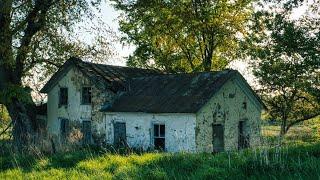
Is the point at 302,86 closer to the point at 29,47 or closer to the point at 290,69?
the point at 290,69

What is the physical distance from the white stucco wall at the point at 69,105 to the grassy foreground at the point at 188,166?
1302cm

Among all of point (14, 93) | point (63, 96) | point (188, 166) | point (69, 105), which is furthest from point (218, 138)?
point (188, 166)

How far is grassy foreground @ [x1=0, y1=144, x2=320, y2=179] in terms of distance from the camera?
913 centimetres

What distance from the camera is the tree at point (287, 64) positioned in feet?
93.1

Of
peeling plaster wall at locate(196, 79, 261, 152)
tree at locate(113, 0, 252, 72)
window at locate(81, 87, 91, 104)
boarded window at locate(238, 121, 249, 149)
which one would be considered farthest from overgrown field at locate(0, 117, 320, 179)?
tree at locate(113, 0, 252, 72)

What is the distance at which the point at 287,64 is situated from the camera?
3591cm

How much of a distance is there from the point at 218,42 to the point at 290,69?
785 centimetres

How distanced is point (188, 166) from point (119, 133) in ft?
51.8

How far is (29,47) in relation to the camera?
1048 inches

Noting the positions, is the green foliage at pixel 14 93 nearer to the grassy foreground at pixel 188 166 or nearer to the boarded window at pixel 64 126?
the boarded window at pixel 64 126

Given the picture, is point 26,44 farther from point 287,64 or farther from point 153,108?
point 287,64

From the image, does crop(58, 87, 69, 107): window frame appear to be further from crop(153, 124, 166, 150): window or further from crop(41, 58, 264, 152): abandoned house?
crop(153, 124, 166, 150): window

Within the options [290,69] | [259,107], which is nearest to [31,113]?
[259,107]

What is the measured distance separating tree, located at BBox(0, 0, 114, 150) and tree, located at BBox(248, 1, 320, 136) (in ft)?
38.2
